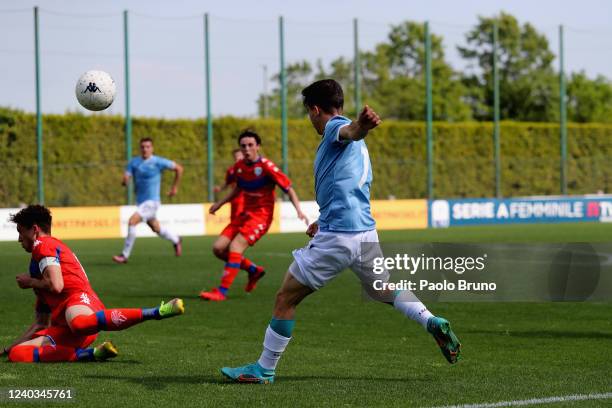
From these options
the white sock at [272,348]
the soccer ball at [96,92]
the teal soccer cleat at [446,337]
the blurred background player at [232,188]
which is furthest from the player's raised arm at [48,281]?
the blurred background player at [232,188]

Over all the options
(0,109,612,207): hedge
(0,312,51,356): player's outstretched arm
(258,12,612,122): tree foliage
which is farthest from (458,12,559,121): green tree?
(0,312,51,356): player's outstretched arm

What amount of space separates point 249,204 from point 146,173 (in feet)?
21.2

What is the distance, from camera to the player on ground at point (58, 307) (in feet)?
26.4

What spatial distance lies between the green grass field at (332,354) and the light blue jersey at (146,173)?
14.6 ft

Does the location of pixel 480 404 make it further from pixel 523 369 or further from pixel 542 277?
pixel 542 277

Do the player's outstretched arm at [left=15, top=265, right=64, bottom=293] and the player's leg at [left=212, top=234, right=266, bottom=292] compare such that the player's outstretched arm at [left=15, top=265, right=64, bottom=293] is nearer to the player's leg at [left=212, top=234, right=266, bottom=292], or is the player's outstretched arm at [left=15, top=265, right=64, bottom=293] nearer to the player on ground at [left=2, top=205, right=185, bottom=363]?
the player on ground at [left=2, top=205, right=185, bottom=363]

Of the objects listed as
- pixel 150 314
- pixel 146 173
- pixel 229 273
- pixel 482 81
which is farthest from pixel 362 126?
pixel 482 81

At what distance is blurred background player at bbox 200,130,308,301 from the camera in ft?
45.3

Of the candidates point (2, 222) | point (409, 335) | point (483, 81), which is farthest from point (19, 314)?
point (483, 81)

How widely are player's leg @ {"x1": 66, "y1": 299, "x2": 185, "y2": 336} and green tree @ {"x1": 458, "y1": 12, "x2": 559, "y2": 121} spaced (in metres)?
61.5

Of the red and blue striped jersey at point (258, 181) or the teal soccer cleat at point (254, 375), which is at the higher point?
the red and blue striped jersey at point (258, 181)

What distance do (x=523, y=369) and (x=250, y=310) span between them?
5077mm

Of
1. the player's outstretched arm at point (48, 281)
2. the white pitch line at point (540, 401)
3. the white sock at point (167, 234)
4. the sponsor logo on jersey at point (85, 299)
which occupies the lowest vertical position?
the white pitch line at point (540, 401)

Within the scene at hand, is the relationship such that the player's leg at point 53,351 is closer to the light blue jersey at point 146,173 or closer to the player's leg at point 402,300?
the player's leg at point 402,300
